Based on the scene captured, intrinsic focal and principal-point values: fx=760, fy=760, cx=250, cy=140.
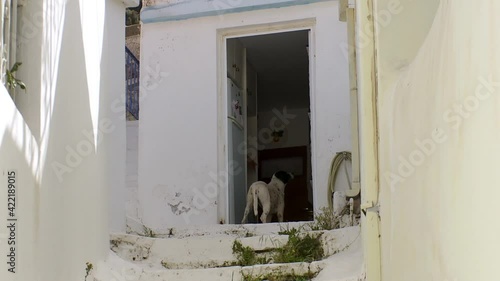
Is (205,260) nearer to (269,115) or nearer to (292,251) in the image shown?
(292,251)

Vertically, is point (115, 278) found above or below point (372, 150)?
below

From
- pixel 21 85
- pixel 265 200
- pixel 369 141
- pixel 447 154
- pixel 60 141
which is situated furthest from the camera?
pixel 265 200

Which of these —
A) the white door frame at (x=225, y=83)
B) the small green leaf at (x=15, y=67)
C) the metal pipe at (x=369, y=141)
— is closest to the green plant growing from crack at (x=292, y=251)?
the metal pipe at (x=369, y=141)

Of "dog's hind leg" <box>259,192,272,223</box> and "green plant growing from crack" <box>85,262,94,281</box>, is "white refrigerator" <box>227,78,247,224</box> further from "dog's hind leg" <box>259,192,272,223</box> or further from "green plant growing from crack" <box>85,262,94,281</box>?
"green plant growing from crack" <box>85,262,94,281</box>

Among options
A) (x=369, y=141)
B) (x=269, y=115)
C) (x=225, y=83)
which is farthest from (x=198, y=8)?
(x=269, y=115)

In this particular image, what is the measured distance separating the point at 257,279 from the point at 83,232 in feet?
4.25

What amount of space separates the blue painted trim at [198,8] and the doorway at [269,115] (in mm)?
445

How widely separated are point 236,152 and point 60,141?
401cm

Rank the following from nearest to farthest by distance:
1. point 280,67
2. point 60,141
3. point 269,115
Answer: point 60,141, point 280,67, point 269,115

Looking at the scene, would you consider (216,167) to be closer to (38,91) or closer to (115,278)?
(115,278)

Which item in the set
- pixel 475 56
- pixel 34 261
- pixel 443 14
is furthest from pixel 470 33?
pixel 34 261

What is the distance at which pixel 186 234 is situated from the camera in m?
7.30

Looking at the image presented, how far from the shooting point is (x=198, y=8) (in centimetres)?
888

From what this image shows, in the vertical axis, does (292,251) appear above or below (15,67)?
below
